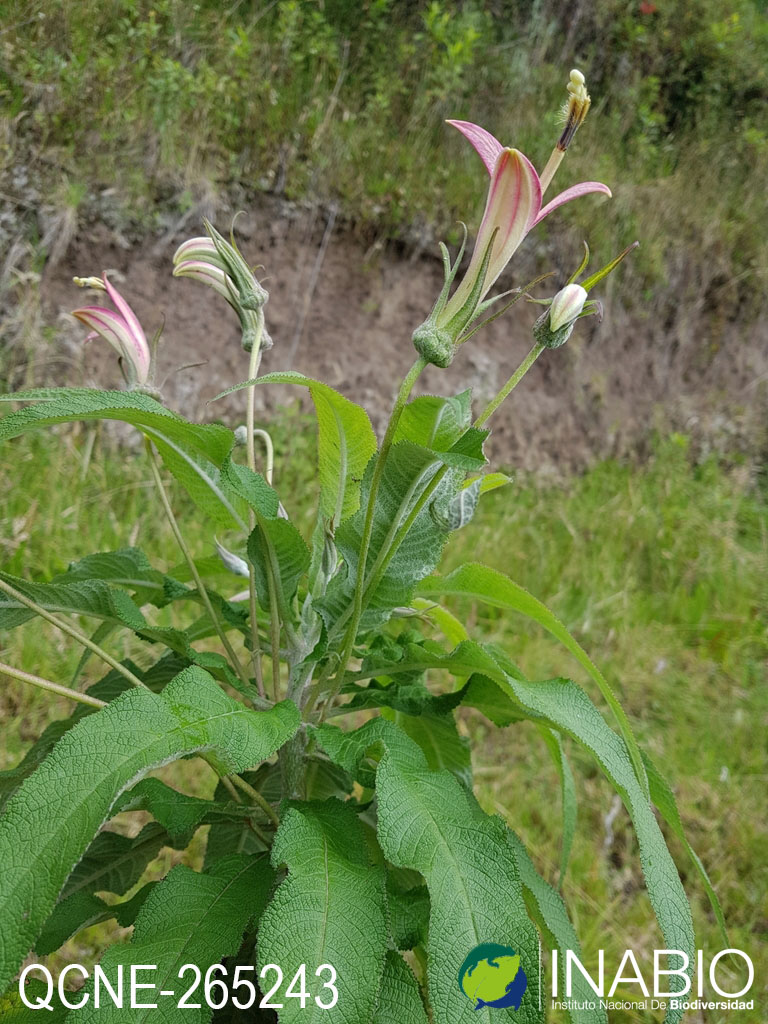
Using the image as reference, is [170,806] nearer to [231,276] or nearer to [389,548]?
[389,548]

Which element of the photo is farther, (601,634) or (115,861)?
(601,634)

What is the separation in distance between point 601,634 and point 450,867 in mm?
2057

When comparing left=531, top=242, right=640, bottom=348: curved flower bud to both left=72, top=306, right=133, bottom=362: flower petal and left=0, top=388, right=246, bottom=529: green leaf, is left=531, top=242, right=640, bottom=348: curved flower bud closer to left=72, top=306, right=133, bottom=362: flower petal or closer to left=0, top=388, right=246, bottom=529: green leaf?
left=0, top=388, right=246, bottom=529: green leaf

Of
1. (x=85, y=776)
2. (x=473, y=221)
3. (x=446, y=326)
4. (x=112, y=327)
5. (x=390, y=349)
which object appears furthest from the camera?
(x=473, y=221)

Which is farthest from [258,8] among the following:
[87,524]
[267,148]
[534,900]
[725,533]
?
[534,900]

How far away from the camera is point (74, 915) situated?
817 mm

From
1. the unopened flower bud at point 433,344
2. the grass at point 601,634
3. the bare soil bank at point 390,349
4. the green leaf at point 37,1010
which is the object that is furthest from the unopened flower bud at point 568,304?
the bare soil bank at point 390,349

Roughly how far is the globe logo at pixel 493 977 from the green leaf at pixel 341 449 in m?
0.42

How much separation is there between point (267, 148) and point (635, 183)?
1.99 meters

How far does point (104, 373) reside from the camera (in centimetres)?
243

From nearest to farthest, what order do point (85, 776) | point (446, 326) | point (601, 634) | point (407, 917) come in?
1. point (85, 776)
2. point (446, 326)
3. point (407, 917)
4. point (601, 634)

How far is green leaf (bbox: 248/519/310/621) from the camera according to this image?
0.75 meters

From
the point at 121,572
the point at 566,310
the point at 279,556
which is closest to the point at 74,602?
the point at 121,572

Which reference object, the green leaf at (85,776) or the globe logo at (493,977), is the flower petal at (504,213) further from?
the globe logo at (493,977)
